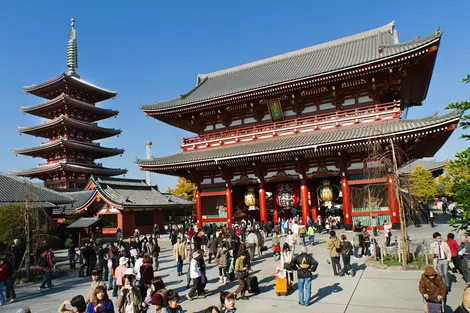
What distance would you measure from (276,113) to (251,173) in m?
5.46

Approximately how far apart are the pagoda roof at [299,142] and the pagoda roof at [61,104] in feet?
85.9

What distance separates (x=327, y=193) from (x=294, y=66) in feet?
43.2

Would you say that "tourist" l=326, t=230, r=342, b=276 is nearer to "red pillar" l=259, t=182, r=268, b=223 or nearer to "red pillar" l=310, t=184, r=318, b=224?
"red pillar" l=259, t=182, r=268, b=223

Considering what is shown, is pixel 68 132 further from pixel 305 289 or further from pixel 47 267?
pixel 305 289

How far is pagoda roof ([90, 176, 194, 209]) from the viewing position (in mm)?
34088

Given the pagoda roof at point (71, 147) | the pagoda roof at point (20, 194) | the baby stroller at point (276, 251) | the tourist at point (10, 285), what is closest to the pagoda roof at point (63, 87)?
the pagoda roof at point (71, 147)

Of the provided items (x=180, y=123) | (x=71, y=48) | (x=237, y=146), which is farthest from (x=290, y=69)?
(x=71, y=48)

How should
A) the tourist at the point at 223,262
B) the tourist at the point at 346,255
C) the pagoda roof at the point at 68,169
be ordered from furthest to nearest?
the pagoda roof at the point at 68,169 < the tourist at the point at 223,262 < the tourist at the point at 346,255

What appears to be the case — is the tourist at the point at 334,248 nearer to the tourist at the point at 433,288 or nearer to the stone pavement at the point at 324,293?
the stone pavement at the point at 324,293

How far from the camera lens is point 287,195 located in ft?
89.8

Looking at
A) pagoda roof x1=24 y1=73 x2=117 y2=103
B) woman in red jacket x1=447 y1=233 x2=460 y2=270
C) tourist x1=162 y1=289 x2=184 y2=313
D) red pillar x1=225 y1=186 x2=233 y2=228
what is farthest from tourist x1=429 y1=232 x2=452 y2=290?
pagoda roof x1=24 y1=73 x2=117 y2=103

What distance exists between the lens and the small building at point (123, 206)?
33750mm

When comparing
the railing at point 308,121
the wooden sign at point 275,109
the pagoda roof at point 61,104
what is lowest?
the railing at point 308,121

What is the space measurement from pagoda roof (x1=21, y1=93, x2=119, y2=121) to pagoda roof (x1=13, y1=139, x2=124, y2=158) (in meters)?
5.46
